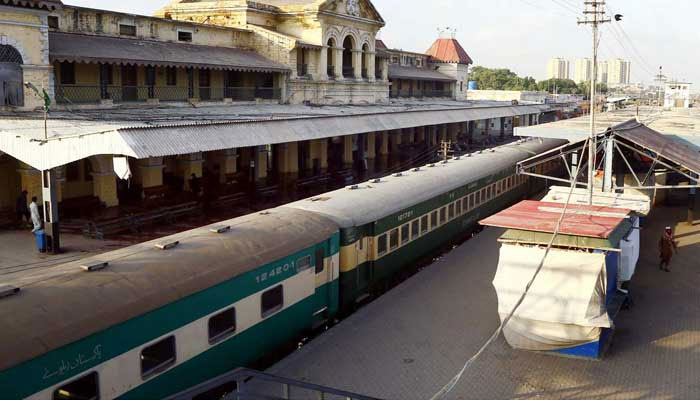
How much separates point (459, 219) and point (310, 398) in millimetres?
12444

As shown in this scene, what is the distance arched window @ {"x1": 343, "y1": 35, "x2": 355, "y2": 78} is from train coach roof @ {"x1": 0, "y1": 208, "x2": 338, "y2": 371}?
34.4 metres

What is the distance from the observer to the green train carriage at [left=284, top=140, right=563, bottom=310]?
16.4 meters

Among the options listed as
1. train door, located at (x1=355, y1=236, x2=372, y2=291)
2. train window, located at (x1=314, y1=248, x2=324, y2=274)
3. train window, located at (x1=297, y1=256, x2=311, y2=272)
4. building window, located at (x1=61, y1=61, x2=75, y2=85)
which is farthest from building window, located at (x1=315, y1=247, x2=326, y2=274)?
building window, located at (x1=61, y1=61, x2=75, y2=85)

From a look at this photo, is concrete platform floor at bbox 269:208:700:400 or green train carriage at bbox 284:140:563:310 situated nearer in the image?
concrete platform floor at bbox 269:208:700:400

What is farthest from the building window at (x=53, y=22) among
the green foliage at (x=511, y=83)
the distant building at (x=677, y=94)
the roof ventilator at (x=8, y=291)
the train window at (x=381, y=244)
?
the green foliage at (x=511, y=83)

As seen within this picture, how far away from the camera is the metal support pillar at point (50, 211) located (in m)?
18.3

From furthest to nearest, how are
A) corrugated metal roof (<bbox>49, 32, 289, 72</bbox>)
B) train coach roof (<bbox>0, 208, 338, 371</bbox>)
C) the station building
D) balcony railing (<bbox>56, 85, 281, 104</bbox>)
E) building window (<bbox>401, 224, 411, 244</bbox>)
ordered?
1. balcony railing (<bbox>56, 85, 281, 104</bbox>)
2. corrugated metal roof (<bbox>49, 32, 289, 72</bbox>)
3. the station building
4. building window (<bbox>401, 224, 411, 244</bbox>)
5. train coach roof (<bbox>0, 208, 338, 371</bbox>)

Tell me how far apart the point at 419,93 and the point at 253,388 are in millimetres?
57666

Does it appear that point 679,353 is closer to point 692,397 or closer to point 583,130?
point 692,397

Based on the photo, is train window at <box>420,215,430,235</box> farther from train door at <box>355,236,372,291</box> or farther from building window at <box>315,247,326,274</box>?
building window at <box>315,247,326,274</box>

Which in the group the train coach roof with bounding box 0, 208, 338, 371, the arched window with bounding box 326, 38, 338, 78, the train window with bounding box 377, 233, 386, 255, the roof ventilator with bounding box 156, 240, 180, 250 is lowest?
the train window with bounding box 377, 233, 386, 255

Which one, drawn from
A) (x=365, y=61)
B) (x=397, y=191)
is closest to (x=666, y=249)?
(x=397, y=191)

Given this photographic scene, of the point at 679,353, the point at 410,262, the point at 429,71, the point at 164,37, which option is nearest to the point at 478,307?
the point at 410,262

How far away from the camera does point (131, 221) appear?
21328 millimetres
